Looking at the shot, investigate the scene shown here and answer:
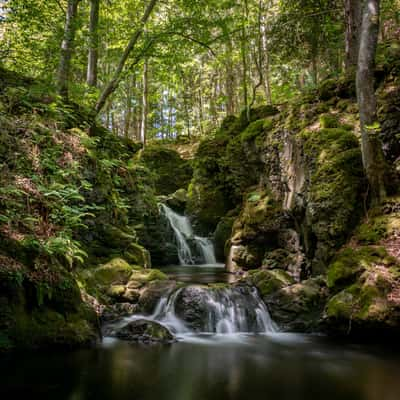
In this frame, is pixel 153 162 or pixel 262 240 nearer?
pixel 262 240

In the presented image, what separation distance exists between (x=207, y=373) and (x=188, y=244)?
1013cm

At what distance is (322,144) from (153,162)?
12.5 m

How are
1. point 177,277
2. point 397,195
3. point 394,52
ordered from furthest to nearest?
1. point 177,277
2. point 394,52
3. point 397,195

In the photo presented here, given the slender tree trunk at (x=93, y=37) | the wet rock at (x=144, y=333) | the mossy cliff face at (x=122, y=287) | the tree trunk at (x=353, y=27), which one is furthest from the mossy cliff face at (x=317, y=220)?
the slender tree trunk at (x=93, y=37)

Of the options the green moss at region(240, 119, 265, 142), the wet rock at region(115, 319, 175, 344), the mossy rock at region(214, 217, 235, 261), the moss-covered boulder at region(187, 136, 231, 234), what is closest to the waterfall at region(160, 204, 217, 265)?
the mossy rock at region(214, 217, 235, 261)

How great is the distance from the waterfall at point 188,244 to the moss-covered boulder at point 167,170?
4411 mm

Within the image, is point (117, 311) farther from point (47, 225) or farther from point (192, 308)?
point (47, 225)

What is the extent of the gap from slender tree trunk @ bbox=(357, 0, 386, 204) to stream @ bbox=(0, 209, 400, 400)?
3575mm

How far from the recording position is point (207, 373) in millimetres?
4875

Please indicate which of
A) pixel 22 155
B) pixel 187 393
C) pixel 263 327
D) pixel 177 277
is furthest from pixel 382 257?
pixel 22 155

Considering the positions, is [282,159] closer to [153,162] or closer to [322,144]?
[322,144]

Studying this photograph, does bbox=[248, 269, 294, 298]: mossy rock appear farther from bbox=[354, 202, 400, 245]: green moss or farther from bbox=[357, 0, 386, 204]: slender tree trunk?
bbox=[357, 0, 386, 204]: slender tree trunk

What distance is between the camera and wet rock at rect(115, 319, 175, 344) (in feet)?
19.2

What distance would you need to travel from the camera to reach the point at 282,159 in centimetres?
1070
